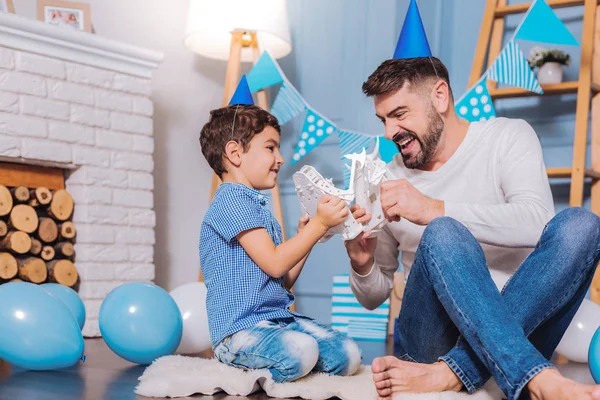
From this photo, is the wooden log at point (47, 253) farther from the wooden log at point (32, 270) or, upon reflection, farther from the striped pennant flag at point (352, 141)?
the striped pennant flag at point (352, 141)

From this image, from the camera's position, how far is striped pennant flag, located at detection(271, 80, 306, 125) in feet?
9.83

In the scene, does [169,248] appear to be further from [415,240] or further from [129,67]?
[415,240]

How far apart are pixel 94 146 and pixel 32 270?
577mm

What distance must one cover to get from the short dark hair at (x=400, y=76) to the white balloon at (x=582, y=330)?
34.9 inches

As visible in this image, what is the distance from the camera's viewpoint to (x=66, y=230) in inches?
107

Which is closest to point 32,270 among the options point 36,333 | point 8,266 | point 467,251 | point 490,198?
point 8,266

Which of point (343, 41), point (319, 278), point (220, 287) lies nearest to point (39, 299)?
point (220, 287)

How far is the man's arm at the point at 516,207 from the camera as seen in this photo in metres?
1.40

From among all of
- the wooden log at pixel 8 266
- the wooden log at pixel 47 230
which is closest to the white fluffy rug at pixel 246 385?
the wooden log at pixel 8 266

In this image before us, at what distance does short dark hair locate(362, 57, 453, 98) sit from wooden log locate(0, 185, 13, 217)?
153 centimetres

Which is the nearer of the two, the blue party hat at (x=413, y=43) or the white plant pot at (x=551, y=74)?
the blue party hat at (x=413, y=43)

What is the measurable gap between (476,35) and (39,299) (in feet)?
7.38

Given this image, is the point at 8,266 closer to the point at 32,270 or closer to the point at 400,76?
the point at 32,270

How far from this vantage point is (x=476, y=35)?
308 centimetres
